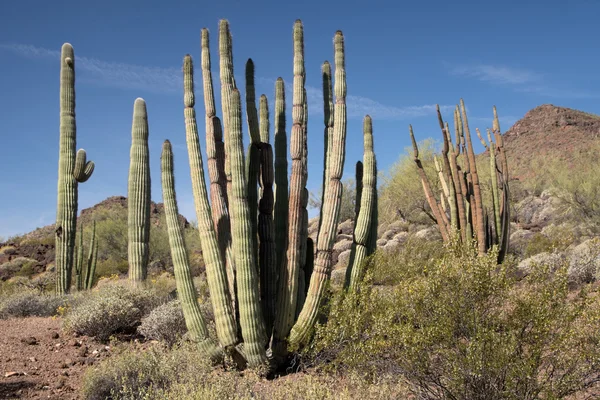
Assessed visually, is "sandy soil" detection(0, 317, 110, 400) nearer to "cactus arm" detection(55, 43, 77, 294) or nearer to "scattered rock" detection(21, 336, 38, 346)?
"scattered rock" detection(21, 336, 38, 346)

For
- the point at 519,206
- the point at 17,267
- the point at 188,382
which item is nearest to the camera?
the point at 188,382

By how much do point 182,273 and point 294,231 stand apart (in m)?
1.76

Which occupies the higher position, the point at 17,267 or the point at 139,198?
the point at 139,198

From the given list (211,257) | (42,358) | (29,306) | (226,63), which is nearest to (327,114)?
(226,63)

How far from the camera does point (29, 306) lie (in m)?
12.6

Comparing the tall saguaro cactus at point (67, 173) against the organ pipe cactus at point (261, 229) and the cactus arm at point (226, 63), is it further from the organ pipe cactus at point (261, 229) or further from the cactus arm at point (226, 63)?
the cactus arm at point (226, 63)

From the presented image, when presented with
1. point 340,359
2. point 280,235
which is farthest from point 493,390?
point 280,235

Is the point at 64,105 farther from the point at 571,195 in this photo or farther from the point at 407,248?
the point at 571,195

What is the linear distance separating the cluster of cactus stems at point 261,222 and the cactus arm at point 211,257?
1 cm

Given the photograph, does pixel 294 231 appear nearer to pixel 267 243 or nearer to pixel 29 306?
pixel 267 243

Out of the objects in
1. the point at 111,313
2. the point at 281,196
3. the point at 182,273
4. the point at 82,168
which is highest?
the point at 82,168

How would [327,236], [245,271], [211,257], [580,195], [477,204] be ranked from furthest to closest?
[580,195] → [477,204] → [211,257] → [327,236] → [245,271]

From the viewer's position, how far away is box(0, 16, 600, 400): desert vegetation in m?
5.78

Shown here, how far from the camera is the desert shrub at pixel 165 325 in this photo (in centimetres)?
994
